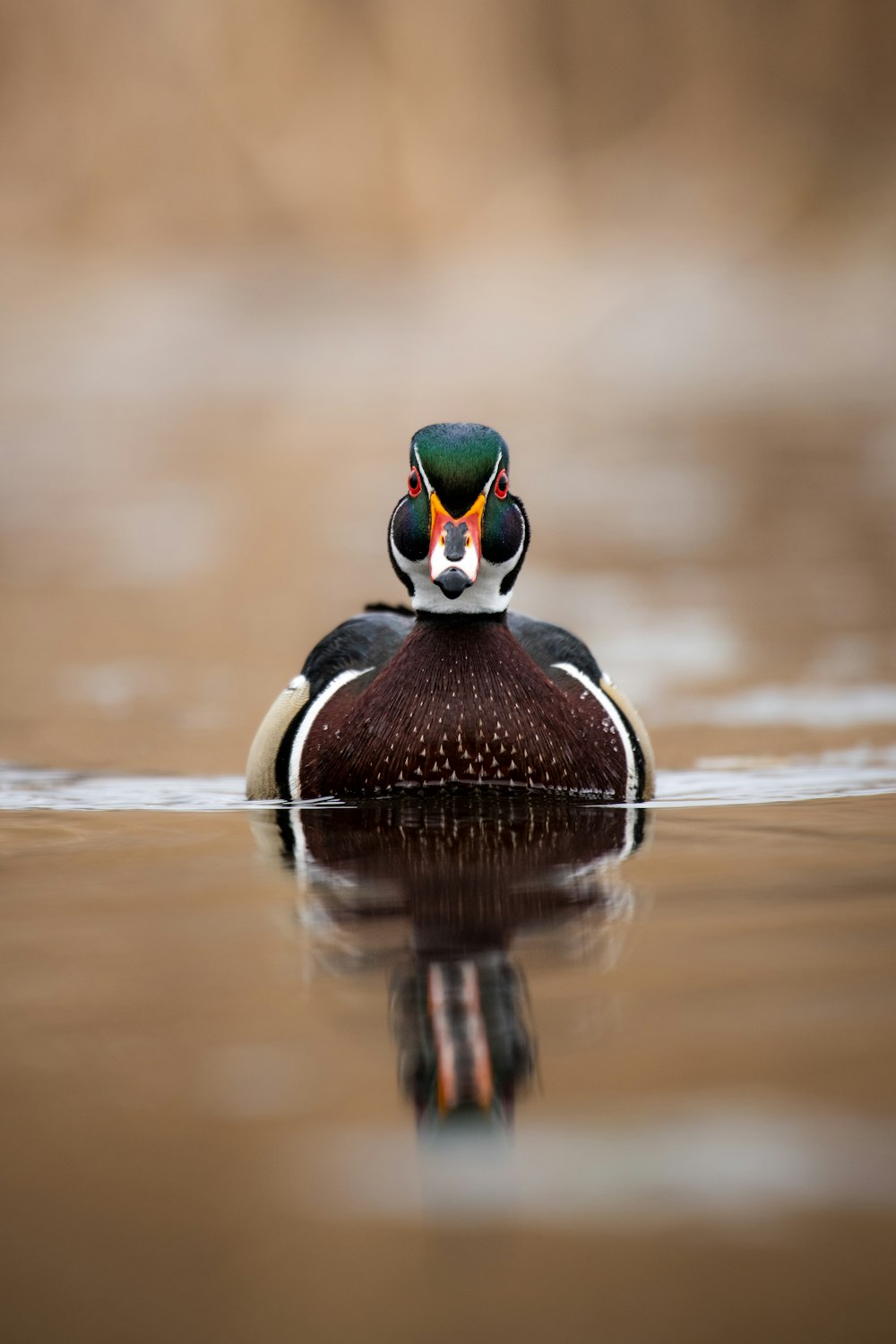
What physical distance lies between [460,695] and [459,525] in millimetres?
412

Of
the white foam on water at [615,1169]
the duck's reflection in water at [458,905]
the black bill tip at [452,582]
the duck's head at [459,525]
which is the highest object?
the duck's head at [459,525]

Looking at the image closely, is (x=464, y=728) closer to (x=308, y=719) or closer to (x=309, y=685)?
(x=308, y=719)

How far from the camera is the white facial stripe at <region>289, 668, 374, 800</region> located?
15.3ft

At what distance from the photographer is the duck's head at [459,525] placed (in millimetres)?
4168

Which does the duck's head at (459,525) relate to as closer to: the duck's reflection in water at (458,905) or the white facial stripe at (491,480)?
the white facial stripe at (491,480)

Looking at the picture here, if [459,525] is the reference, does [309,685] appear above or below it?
below

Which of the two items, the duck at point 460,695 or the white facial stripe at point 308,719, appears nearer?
the duck at point 460,695

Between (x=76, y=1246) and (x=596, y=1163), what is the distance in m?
0.49

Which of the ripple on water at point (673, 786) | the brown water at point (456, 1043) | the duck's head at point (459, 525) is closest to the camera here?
the brown water at point (456, 1043)

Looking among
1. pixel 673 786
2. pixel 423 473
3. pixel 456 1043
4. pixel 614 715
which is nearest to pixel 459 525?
pixel 423 473

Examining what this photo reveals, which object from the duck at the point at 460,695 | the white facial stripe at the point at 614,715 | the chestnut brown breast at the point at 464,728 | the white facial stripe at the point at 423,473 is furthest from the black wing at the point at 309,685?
the white facial stripe at the point at 423,473

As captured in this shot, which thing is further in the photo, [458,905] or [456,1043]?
[458,905]

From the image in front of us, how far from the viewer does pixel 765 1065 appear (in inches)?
79.6

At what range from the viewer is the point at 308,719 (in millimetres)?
4742
